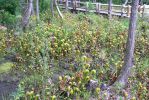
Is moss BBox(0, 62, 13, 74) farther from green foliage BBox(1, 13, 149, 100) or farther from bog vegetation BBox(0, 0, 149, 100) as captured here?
green foliage BBox(1, 13, 149, 100)

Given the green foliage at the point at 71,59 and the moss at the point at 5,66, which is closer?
the green foliage at the point at 71,59

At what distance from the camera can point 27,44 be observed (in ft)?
34.0

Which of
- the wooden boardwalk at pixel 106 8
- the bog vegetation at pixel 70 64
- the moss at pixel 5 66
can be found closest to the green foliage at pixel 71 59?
the bog vegetation at pixel 70 64

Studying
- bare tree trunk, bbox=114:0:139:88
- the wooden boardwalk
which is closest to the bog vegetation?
bare tree trunk, bbox=114:0:139:88

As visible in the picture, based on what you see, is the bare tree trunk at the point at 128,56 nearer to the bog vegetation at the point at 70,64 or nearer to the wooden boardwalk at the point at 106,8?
the bog vegetation at the point at 70,64

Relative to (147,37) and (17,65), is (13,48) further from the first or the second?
(147,37)

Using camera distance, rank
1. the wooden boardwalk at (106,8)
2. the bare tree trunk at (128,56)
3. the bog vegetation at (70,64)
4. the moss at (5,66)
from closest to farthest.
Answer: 1. the bog vegetation at (70,64)
2. the bare tree trunk at (128,56)
3. the moss at (5,66)
4. the wooden boardwalk at (106,8)

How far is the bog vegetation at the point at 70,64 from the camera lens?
716cm

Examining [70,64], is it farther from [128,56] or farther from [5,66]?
[5,66]

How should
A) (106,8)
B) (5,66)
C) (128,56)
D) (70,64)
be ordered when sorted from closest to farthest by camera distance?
Result: 1. (128,56)
2. (70,64)
3. (5,66)
4. (106,8)

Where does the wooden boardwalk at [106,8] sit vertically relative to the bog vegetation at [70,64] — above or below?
above

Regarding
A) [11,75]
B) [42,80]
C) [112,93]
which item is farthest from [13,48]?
[112,93]

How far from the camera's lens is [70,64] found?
937 centimetres

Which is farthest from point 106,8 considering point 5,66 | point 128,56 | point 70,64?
point 128,56
